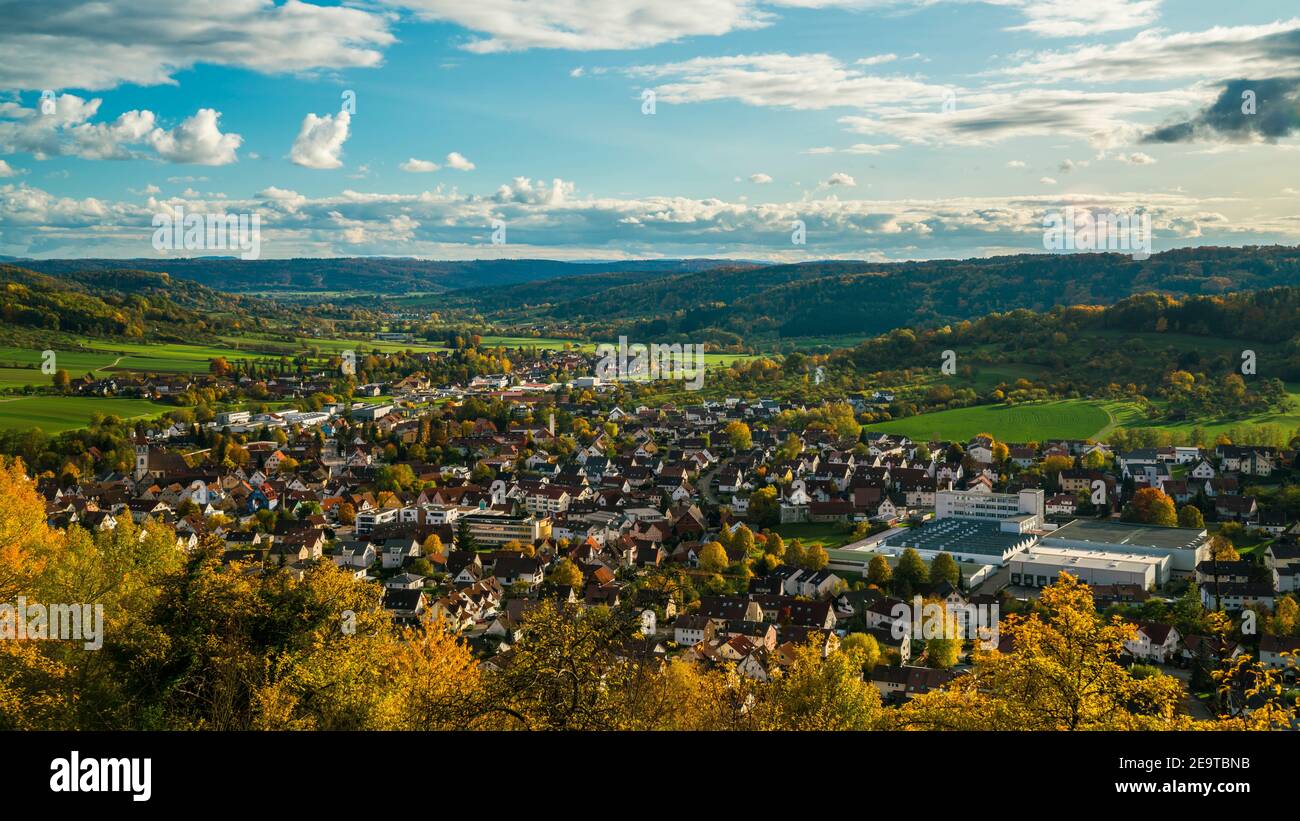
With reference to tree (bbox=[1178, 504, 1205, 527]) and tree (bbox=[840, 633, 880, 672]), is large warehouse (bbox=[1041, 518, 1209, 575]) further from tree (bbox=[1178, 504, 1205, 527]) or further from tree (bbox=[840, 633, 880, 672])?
tree (bbox=[840, 633, 880, 672])

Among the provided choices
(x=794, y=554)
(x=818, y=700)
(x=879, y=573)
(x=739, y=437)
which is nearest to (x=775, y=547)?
(x=794, y=554)

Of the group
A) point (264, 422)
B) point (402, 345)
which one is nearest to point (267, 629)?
point (264, 422)

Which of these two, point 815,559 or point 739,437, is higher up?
point 739,437

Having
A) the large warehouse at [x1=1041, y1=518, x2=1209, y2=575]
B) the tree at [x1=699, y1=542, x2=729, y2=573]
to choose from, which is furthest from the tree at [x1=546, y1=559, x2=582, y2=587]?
the large warehouse at [x1=1041, y1=518, x2=1209, y2=575]

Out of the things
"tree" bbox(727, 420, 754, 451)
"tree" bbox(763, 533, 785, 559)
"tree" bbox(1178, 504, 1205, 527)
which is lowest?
"tree" bbox(763, 533, 785, 559)

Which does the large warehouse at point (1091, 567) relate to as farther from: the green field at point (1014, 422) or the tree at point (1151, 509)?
the green field at point (1014, 422)

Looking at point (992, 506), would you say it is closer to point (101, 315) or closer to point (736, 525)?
point (736, 525)
